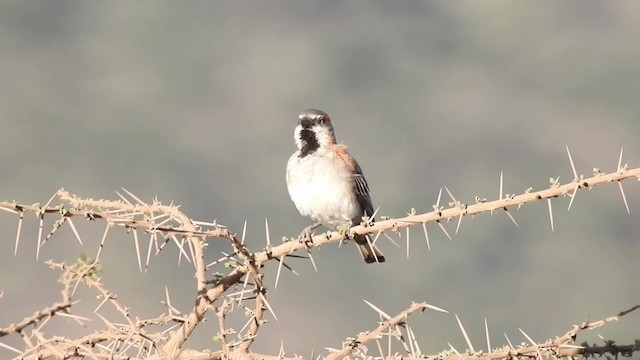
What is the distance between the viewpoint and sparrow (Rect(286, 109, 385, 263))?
11.2 m

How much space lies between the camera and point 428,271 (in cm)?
19900

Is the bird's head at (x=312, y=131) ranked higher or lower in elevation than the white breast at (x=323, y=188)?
higher

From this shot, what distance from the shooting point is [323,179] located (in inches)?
443

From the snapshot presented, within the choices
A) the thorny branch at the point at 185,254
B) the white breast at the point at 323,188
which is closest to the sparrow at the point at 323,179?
the white breast at the point at 323,188

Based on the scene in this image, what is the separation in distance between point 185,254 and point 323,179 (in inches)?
217

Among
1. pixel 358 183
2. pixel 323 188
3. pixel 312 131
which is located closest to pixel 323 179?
pixel 323 188

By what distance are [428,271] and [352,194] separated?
618 ft

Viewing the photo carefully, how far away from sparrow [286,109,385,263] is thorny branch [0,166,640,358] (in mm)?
5046

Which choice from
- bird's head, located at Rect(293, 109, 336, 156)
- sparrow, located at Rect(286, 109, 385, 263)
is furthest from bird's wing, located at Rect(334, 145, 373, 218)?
bird's head, located at Rect(293, 109, 336, 156)

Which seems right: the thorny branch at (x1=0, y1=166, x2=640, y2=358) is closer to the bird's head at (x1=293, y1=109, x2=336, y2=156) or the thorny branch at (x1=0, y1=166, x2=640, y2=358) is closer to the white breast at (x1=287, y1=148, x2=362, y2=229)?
the white breast at (x1=287, y1=148, x2=362, y2=229)

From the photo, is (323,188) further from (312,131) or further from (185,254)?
(185,254)

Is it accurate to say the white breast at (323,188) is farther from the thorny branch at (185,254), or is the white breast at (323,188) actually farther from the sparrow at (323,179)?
the thorny branch at (185,254)

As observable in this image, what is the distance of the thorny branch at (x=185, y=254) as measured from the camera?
17.6 feet

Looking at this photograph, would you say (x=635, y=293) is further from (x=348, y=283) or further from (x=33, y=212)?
(x=33, y=212)
